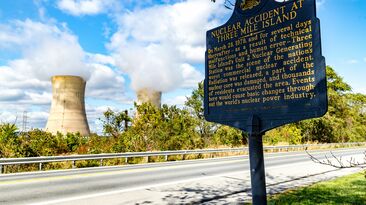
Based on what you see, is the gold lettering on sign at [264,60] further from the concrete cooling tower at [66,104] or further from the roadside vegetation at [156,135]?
the concrete cooling tower at [66,104]

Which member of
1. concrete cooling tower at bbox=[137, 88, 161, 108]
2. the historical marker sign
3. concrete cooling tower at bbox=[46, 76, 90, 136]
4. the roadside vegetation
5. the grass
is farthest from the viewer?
concrete cooling tower at bbox=[137, 88, 161, 108]

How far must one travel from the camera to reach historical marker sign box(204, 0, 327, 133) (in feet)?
14.0

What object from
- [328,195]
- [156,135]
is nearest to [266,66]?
[328,195]

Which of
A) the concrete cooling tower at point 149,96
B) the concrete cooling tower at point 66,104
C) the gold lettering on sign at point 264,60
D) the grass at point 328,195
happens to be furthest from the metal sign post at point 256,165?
the concrete cooling tower at point 149,96

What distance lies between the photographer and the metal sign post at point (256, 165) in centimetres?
460

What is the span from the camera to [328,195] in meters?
7.54

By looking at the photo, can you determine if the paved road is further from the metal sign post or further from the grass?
the metal sign post

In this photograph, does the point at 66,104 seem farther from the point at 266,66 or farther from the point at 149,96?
the point at 266,66

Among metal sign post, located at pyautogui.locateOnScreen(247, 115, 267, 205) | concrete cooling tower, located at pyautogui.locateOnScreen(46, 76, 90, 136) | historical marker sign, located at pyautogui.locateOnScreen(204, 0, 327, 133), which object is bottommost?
metal sign post, located at pyautogui.locateOnScreen(247, 115, 267, 205)

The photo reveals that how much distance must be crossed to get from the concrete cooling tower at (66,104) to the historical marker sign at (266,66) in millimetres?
29907

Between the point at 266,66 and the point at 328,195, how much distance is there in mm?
4350

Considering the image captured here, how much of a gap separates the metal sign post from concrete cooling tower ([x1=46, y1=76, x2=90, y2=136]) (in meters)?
30.7

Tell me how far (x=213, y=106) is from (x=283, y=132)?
33.0m

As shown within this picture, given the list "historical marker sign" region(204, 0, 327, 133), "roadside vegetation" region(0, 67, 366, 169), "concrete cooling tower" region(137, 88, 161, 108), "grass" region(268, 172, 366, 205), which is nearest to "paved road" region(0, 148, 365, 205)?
"grass" region(268, 172, 366, 205)
